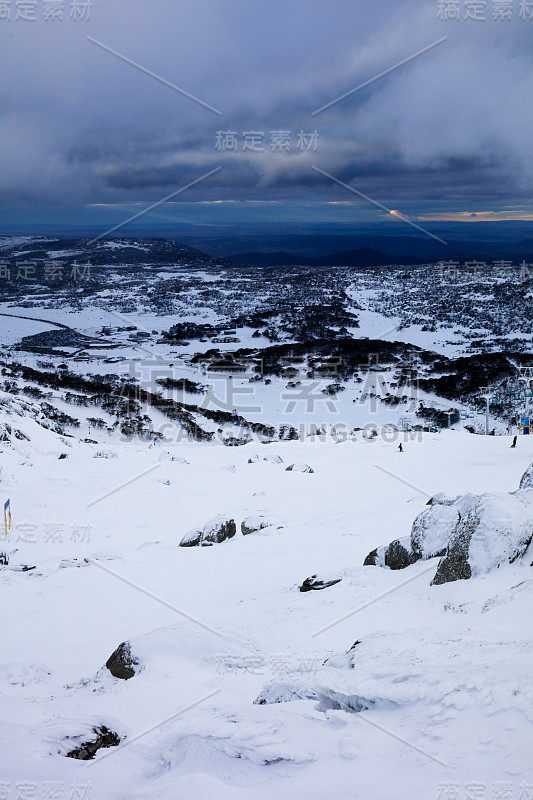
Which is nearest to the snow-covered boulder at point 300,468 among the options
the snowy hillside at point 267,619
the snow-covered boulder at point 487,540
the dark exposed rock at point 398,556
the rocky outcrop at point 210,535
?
the snowy hillside at point 267,619

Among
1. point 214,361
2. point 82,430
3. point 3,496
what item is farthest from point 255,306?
point 3,496

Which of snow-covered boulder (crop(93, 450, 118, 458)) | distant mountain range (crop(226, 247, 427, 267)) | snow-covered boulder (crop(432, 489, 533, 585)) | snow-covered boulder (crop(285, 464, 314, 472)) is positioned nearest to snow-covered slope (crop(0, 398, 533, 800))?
snow-covered boulder (crop(432, 489, 533, 585))

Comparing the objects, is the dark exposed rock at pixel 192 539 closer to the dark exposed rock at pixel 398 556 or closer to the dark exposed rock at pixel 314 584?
the dark exposed rock at pixel 314 584

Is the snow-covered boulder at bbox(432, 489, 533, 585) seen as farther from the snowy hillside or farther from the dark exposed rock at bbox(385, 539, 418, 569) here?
the dark exposed rock at bbox(385, 539, 418, 569)

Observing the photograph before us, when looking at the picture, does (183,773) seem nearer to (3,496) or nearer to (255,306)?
(3,496)

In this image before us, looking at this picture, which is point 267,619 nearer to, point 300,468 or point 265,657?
point 265,657

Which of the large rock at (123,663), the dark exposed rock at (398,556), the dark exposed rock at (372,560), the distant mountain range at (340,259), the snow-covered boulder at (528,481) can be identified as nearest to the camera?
the large rock at (123,663)
